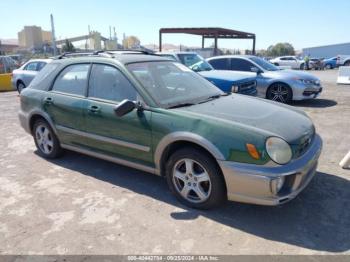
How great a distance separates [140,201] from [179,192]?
50cm

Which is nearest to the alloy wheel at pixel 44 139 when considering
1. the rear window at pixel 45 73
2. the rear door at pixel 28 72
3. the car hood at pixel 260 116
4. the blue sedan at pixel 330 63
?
the rear window at pixel 45 73

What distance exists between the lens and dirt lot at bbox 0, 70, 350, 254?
3010 mm

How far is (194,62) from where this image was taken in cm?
1032

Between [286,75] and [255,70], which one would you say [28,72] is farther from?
[286,75]

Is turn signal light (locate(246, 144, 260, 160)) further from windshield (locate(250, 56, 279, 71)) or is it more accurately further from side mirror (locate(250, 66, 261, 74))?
windshield (locate(250, 56, 279, 71))

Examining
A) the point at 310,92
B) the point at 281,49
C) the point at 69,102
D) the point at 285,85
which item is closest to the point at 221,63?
the point at 285,85

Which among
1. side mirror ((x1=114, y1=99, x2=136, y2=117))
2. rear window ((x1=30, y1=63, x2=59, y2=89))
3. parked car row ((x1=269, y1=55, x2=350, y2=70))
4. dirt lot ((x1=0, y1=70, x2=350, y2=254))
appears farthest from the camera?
parked car row ((x1=269, y1=55, x2=350, y2=70))

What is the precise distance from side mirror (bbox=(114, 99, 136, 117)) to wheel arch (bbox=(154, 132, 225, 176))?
523 millimetres

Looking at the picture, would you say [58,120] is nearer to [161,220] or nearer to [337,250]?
[161,220]

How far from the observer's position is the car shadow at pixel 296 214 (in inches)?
120

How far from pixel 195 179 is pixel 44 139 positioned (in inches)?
117

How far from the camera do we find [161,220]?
11.3 feet

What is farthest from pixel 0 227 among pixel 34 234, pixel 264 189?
pixel 264 189

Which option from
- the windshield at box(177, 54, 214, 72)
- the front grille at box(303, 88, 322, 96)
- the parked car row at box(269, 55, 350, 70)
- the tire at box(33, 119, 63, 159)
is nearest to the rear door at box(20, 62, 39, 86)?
the windshield at box(177, 54, 214, 72)
